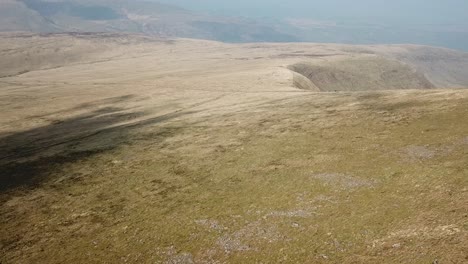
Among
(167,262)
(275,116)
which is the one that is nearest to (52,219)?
(167,262)

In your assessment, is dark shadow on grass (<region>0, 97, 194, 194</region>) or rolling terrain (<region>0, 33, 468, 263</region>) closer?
rolling terrain (<region>0, 33, 468, 263</region>)

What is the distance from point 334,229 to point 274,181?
28.7ft

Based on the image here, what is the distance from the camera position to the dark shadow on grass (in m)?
39.9

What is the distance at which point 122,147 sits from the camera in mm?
44688

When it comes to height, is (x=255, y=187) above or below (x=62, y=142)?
above

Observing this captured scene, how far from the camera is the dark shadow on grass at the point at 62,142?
39875mm

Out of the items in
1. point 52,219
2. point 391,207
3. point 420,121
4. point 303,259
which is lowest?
point 52,219

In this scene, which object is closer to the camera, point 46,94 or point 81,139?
point 81,139

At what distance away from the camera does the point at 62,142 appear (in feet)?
172

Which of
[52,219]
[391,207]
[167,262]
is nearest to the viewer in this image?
[167,262]

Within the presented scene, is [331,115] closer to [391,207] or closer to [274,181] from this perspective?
[274,181]

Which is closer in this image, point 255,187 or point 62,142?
point 255,187

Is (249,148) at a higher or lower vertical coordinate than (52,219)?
higher

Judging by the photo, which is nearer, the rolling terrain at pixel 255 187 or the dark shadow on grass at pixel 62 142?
the rolling terrain at pixel 255 187
